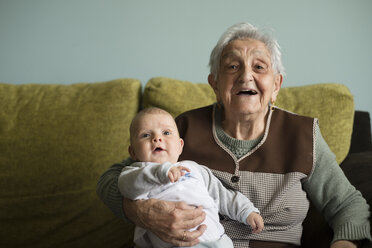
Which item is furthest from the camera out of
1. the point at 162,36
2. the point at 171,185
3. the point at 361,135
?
the point at 162,36

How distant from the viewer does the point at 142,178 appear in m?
1.11


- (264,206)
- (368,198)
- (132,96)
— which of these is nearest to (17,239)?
(132,96)

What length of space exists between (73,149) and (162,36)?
85 centimetres

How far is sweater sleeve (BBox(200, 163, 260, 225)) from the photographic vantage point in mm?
1303

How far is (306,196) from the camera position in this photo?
4.79 ft

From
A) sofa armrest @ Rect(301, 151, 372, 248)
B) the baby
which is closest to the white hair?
the baby

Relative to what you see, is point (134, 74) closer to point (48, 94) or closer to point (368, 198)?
point (48, 94)

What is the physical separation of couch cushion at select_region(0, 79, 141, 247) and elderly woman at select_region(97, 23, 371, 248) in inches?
16.4

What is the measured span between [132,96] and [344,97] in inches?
42.4

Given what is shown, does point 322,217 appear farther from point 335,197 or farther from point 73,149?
point 73,149

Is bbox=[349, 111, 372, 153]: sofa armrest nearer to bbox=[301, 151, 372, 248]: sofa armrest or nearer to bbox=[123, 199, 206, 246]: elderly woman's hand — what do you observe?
bbox=[301, 151, 372, 248]: sofa armrest

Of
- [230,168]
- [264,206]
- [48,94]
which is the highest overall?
[48,94]

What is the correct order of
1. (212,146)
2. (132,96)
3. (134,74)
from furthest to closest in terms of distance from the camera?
1. (134,74)
2. (132,96)
3. (212,146)

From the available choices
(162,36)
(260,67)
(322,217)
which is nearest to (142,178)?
(260,67)
